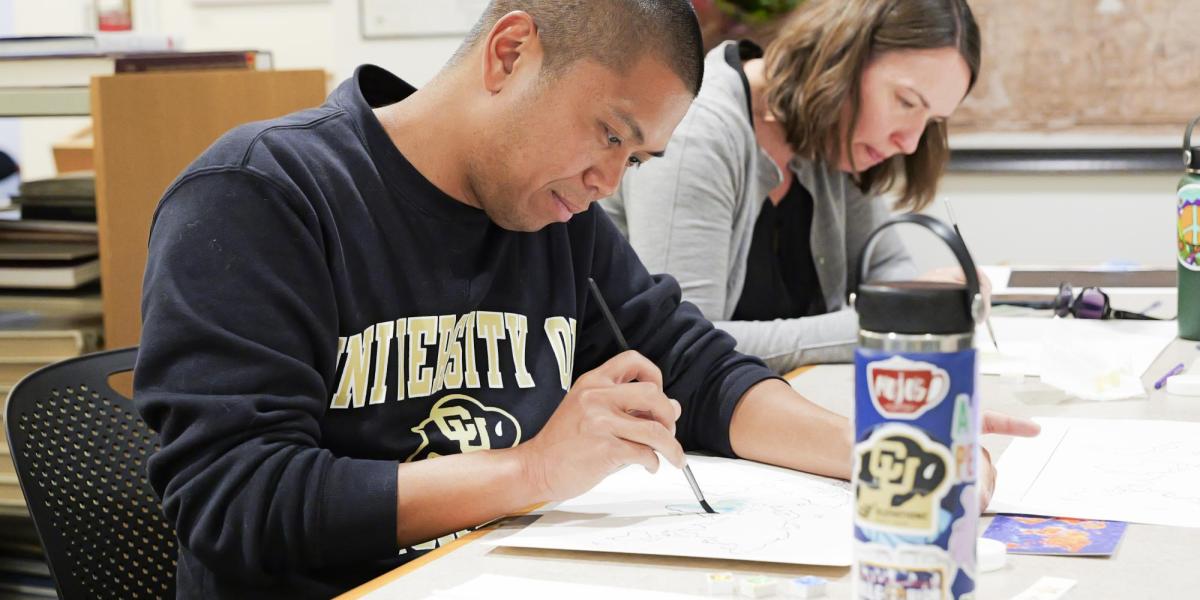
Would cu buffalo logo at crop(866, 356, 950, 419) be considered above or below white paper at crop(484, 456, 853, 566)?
above

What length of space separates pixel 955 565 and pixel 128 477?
0.87 metres

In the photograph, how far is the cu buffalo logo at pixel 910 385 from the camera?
1.85ft

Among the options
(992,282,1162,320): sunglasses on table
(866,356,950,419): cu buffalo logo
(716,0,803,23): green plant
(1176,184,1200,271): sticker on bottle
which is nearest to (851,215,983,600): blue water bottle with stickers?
(866,356,950,419): cu buffalo logo

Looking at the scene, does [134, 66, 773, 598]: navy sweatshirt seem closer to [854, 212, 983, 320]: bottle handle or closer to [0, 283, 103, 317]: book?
[854, 212, 983, 320]: bottle handle

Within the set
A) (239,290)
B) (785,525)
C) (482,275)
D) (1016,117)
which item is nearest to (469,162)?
(482,275)

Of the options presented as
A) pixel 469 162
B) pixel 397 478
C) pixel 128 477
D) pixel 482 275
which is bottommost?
pixel 128 477

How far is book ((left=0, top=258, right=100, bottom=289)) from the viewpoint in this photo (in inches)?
73.6

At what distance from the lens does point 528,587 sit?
0.82m

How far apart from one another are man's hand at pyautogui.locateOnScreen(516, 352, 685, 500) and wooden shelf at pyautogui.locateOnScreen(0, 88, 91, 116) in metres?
1.18

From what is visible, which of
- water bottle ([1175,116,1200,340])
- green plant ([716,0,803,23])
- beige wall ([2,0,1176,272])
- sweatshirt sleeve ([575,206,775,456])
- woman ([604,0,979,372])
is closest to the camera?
sweatshirt sleeve ([575,206,775,456])

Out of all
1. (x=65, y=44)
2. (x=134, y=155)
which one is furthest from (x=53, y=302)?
(x=65, y=44)

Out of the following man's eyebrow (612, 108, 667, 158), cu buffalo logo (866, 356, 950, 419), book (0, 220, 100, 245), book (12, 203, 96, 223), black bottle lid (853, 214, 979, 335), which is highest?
man's eyebrow (612, 108, 667, 158)

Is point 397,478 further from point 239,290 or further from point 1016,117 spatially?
point 1016,117

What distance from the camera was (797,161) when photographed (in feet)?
6.54
